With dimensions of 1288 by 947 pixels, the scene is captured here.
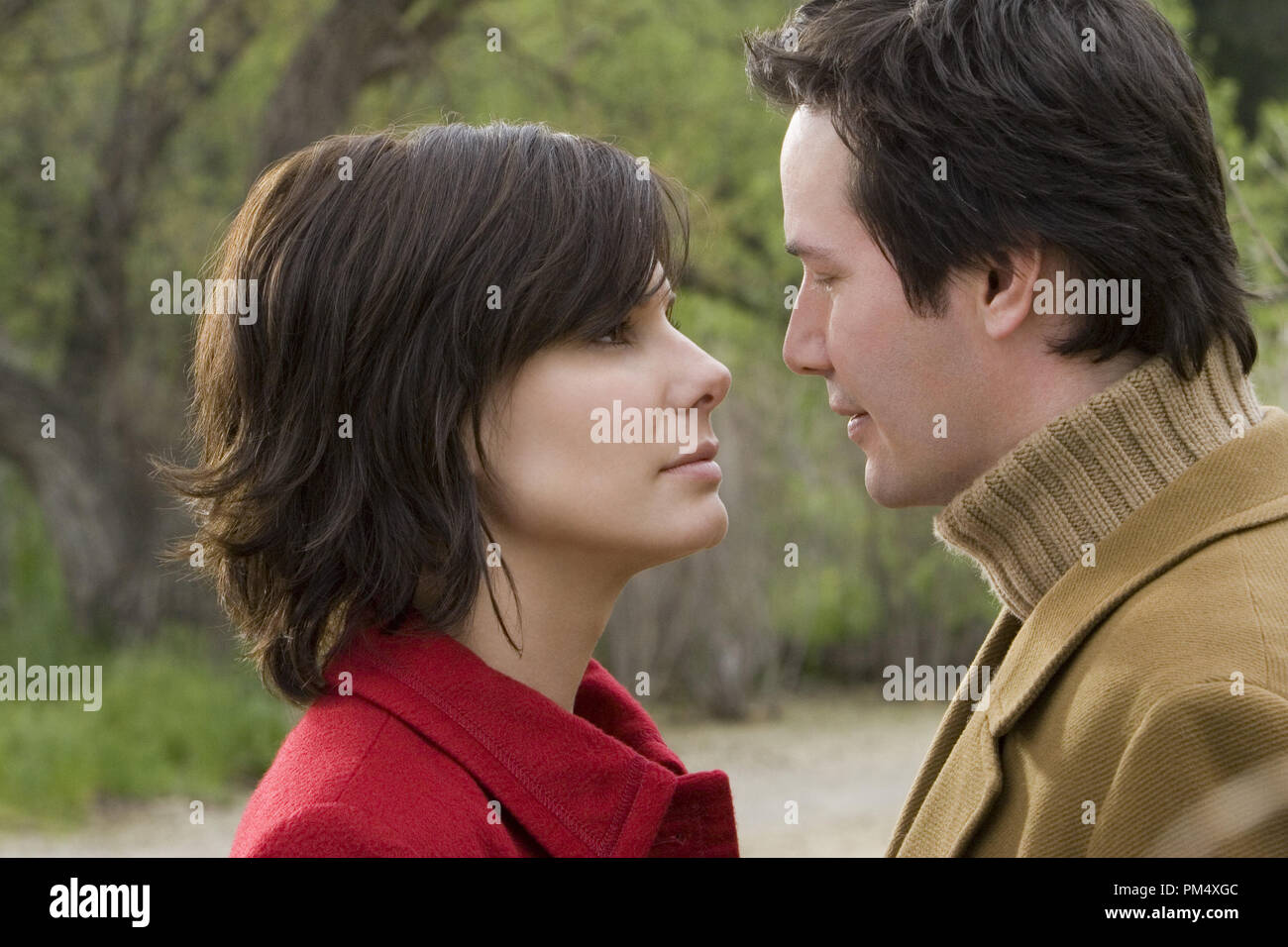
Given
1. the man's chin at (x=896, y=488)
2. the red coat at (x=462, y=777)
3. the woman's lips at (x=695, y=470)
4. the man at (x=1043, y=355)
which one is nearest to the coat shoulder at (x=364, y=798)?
the red coat at (x=462, y=777)

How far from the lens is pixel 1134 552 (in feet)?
5.92

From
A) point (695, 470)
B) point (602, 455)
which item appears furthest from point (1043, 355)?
point (602, 455)

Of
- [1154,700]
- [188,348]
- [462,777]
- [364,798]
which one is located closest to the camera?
[1154,700]

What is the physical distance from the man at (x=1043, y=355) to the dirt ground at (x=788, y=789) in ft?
15.5

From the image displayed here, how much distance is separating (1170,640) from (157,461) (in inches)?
62.1

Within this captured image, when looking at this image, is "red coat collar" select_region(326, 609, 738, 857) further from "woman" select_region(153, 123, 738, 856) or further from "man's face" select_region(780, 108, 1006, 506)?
"man's face" select_region(780, 108, 1006, 506)

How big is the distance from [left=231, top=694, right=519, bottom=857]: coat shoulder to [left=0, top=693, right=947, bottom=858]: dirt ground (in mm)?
4892

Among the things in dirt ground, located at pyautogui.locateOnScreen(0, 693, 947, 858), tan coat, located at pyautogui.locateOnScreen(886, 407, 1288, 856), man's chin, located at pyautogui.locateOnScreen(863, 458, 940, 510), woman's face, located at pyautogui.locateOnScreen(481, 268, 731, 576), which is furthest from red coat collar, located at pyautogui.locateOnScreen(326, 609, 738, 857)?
dirt ground, located at pyautogui.locateOnScreen(0, 693, 947, 858)

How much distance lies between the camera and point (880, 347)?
82.7 inches

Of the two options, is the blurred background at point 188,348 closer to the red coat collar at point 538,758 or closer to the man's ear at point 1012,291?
the red coat collar at point 538,758

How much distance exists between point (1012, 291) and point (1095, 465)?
0.27 meters

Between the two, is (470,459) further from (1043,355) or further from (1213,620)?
(1213,620)

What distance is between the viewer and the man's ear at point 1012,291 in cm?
200
